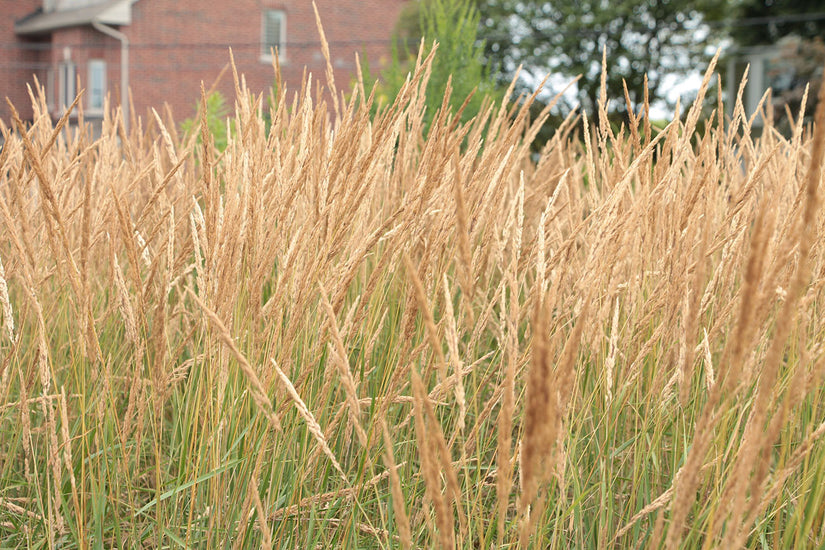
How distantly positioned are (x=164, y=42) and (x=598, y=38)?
36.1ft

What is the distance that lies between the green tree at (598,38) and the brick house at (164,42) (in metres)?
3.40

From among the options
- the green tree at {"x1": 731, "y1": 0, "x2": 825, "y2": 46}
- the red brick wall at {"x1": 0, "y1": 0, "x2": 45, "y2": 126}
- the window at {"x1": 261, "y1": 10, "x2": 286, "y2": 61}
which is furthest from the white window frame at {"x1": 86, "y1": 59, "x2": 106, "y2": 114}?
the green tree at {"x1": 731, "y1": 0, "x2": 825, "y2": 46}

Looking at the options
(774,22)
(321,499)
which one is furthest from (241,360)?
(774,22)

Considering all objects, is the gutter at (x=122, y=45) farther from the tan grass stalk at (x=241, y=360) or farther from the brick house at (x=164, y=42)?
the tan grass stalk at (x=241, y=360)

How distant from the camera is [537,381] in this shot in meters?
0.54

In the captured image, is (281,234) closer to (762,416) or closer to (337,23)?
(762,416)

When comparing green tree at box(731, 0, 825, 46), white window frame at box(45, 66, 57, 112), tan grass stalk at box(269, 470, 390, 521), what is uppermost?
green tree at box(731, 0, 825, 46)

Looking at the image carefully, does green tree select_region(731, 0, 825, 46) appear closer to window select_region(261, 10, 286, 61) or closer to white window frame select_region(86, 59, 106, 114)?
window select_region(261, 10, 286, 61)

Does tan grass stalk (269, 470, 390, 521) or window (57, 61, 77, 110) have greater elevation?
tan grass stalk (269, 470, 390, 521)

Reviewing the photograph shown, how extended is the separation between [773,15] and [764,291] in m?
19.4

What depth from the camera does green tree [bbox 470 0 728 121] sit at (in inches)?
776

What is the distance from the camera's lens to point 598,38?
2011 cm

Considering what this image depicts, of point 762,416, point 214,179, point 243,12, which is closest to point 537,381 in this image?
point 762,416

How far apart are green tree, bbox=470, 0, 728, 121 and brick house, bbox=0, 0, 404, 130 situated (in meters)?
3.40
